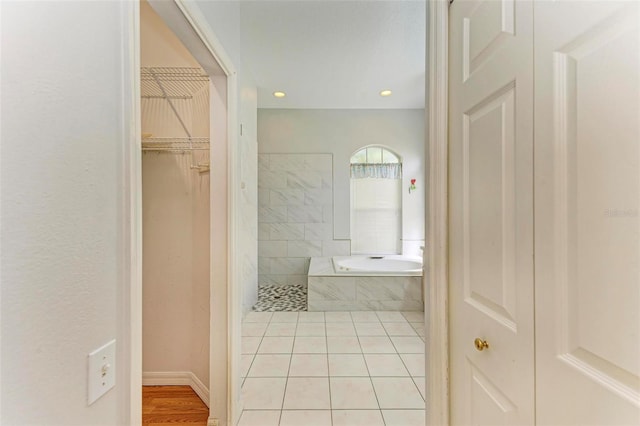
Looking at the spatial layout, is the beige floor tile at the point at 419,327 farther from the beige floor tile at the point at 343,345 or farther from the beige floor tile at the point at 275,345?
the beige floor tile at the point at 275,345

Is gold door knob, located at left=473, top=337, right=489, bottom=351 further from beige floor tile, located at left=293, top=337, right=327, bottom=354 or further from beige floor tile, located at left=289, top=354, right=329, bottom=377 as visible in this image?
beige floor tile, located at left=293, top=337, right=327, bottom=354

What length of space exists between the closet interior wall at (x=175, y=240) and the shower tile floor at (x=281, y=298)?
1.50m

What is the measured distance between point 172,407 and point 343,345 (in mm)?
1447

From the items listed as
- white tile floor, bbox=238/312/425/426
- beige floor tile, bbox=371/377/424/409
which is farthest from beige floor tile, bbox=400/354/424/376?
beige floor tile, bbox=371/377/424/409

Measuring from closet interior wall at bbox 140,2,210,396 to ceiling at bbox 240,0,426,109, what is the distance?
97 cm

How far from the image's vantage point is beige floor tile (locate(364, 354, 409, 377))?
2234mm

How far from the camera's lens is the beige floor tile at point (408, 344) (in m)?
2.56

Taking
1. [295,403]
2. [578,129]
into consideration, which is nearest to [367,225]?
[295,403]

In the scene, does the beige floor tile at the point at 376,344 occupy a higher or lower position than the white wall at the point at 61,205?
lower

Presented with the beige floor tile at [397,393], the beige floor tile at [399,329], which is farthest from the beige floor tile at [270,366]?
the beige floor tile at [399,329]

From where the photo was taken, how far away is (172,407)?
75.2 inches

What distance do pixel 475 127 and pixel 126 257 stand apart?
1104 mm

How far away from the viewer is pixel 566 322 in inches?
23.7

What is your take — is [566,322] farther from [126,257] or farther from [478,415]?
→ [126,257]
